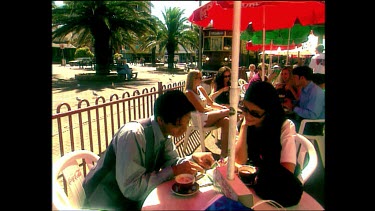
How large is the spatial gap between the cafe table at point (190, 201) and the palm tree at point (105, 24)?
1677 cm

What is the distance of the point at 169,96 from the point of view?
1989 mm

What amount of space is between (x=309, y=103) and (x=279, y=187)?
120 inches

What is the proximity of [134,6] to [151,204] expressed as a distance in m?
20.2

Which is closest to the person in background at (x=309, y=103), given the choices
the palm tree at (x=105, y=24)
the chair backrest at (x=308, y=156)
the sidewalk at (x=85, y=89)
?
the chair backrest at (x=308, y=156)

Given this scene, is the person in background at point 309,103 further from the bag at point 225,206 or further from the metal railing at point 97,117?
the bag at point 225,206

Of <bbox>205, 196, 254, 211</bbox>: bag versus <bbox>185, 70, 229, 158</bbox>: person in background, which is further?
<bbox>185, 70, 229, 158</bbox>: person in background

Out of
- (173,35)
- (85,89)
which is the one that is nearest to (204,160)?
(85,89)

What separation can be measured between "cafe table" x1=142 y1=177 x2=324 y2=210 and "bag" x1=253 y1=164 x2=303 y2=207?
5cm

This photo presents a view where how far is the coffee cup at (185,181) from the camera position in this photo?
1.80m

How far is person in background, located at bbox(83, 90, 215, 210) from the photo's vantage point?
6.12 feet

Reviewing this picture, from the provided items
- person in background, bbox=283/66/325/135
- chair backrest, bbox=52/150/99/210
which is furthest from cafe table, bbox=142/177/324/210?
person in background, bbox=283/66/325/135

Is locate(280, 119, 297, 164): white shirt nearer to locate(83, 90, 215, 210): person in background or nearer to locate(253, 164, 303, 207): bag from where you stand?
locate(253, 164, 303, 207): bag

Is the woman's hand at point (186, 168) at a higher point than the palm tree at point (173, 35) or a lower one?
lower

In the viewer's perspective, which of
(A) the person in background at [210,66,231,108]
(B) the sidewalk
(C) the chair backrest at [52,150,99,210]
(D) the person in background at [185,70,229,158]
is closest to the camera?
(C) the chair backrest at [52,150,99,210]
